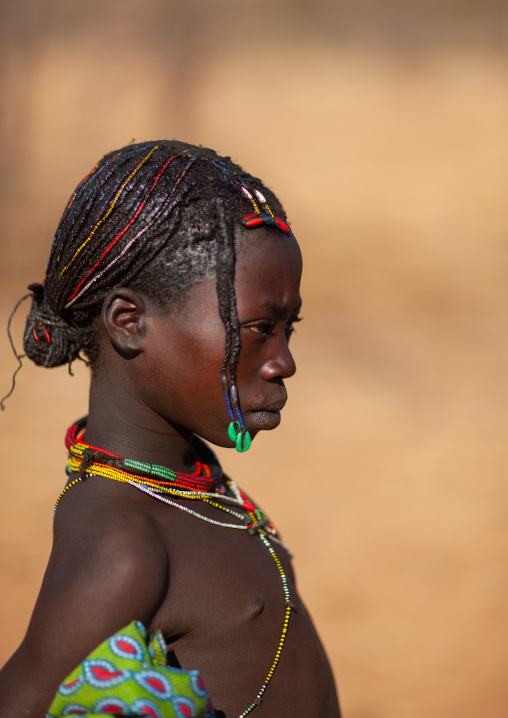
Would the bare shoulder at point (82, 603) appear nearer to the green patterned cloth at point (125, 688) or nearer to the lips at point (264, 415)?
the green patterned cloth at point (125, 688)

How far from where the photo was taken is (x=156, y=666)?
1451 millimetres

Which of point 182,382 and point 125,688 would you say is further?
point 182,382

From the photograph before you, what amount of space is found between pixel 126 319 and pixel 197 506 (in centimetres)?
58

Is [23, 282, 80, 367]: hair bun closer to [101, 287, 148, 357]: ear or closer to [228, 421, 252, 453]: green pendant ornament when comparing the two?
[101, 287, 148, 357]: ear

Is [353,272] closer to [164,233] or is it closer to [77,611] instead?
[164,233]

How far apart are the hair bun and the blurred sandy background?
10.1 ft

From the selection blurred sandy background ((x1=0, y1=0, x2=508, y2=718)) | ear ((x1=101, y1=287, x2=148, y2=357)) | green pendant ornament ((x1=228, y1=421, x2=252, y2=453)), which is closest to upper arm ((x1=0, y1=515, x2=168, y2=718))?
green pendant ornament ((x1=228, y1=421, x2=252, y2=453))

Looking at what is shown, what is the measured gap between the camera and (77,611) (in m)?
1.50

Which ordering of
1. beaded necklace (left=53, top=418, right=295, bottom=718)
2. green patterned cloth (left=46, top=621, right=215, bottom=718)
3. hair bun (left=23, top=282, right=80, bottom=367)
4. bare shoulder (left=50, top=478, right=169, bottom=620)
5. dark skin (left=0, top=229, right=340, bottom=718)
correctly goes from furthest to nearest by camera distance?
1. hair bun (left=23, top=282, right=80, bottom=367)
2. beaded necklace (left=53, top=418, right=295, bottom=718)
3. dark skin (left=0, top=229, right=340, bottom=718)
4. bare shoulder (left=50, top=478, right=169, bottom=620)
5. green patterned cloth (left=46, top=621, right=215, bottom=718)

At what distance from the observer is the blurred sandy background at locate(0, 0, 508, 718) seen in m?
4.79

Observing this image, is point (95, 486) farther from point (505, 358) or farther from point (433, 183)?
point (433, 183)

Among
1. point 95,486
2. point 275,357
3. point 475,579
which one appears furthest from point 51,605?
point 475,579

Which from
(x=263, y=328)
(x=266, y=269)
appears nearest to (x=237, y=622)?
(x=263, y=328)

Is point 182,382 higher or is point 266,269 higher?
point 266,269
